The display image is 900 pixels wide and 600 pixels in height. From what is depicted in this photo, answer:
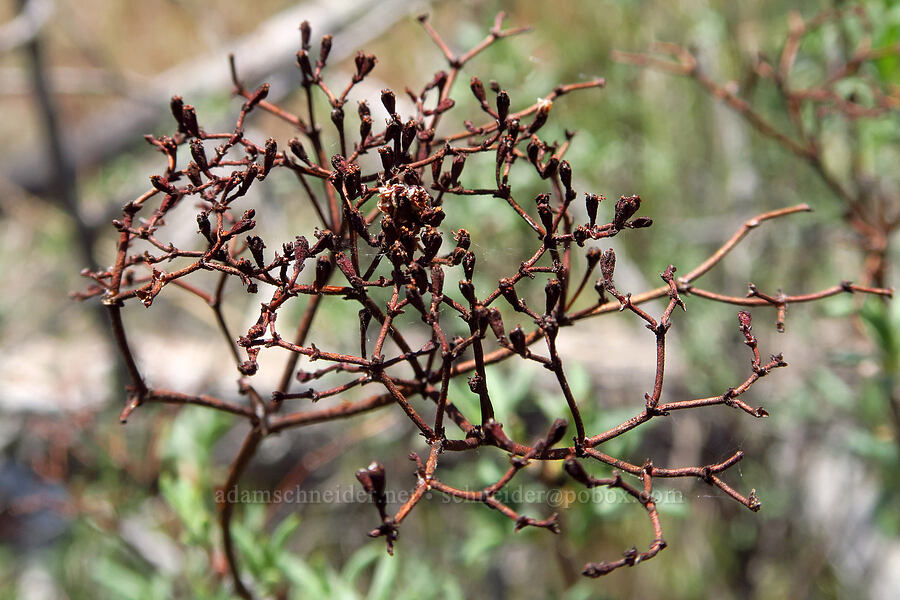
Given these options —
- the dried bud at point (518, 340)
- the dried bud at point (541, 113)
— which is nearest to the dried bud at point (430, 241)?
the dried bud at point (518, 340)

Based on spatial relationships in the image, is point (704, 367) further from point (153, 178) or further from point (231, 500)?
point (153, 178)

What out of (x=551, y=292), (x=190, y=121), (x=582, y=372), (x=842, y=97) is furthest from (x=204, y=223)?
(x=842, y=97)

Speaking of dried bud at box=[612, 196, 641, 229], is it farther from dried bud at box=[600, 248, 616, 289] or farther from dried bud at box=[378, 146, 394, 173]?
dried bud at box=[378, 146, 394, 173]

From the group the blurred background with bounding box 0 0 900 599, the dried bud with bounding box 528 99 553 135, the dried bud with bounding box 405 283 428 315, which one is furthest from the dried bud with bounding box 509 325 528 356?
the blurred background with bounding box 0 0 900 599

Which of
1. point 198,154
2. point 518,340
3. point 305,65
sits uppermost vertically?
point 305,65

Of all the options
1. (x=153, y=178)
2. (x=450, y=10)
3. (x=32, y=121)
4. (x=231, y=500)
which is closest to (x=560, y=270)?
(x=153, y=178)

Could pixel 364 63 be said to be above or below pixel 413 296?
above

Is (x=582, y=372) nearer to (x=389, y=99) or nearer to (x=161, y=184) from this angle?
(x=389, y=99)

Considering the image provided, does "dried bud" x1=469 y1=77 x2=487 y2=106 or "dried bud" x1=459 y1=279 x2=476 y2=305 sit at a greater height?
"dried bud" x1=469 y1=77 x2=487 y2=106
